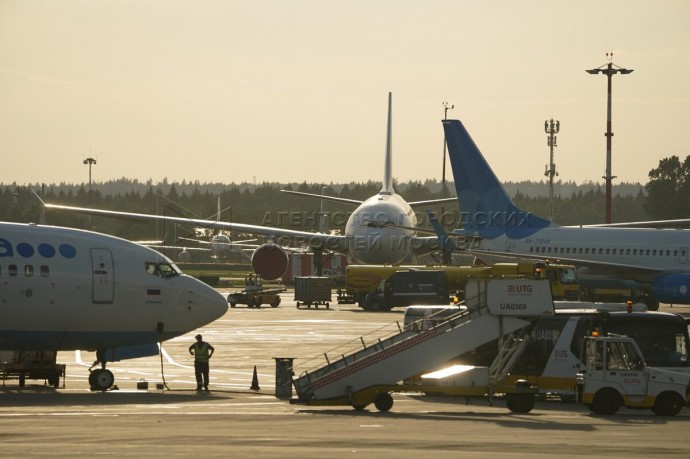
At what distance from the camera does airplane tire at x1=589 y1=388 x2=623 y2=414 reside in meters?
25.9

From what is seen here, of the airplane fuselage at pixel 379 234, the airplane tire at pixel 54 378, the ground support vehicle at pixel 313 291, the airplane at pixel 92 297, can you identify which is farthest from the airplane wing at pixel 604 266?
the airplane tire at pixel 54 378

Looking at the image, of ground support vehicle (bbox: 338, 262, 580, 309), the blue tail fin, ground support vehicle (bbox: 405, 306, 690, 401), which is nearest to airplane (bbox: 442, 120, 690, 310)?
the blue tail fin

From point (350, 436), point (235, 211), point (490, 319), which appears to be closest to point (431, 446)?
point (350, 436)

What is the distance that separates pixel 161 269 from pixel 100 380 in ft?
10.3

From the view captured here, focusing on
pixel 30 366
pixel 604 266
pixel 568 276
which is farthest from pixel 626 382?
pixel 604 266

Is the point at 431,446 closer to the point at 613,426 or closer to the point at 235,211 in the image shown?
the point at 613,426

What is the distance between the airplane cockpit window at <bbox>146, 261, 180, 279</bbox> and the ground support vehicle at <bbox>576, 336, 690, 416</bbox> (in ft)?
36.0

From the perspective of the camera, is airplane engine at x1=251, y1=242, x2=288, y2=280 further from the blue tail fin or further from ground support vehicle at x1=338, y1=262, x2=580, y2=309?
the blue tail fin

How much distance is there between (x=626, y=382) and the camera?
2598 centimetres

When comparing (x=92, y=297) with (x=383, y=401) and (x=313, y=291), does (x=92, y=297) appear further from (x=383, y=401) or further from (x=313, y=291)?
(x=313, y=291)

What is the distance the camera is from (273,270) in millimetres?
74438

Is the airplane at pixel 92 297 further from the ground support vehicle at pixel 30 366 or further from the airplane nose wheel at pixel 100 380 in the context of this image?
the ground support vehicle at pixel 30 366

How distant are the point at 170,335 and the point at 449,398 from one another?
279 inches

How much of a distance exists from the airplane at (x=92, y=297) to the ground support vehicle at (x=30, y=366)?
1081 millimetres
